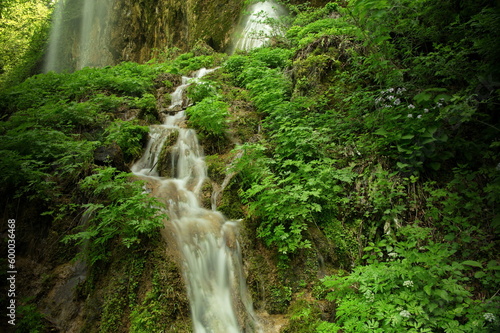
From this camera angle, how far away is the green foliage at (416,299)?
2.46m

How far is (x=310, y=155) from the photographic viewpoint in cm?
468

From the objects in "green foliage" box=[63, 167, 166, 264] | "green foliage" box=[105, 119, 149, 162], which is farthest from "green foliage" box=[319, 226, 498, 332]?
"green foliage" box=[105, 119, 149, 162]

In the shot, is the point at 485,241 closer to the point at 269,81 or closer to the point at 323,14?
the point at 269,81

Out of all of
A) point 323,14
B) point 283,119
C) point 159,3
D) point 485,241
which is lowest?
point 485,241

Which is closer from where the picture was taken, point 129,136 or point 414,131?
point 414,131

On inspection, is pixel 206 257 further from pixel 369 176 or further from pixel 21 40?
pixel 21 40

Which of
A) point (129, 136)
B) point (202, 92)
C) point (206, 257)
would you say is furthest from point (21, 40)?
point (206, 257)

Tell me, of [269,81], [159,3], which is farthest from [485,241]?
[159,3]

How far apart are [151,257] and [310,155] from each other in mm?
3094

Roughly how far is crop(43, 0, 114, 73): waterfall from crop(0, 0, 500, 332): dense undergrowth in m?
16.9

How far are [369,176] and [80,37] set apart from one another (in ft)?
84.5

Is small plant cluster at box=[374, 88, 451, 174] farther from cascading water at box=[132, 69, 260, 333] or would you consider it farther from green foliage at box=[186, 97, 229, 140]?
green foliage at box=[186, 97, 229, 140]

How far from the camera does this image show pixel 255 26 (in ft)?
42.7

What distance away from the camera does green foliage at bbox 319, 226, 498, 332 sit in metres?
2.46
